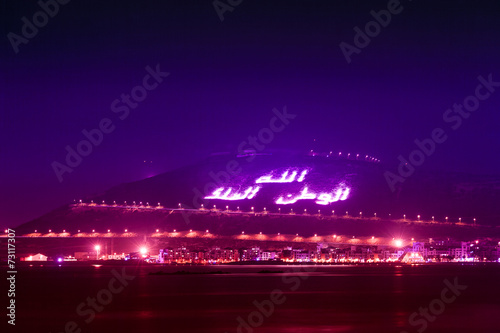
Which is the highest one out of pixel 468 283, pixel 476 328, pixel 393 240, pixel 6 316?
pixel 393 240

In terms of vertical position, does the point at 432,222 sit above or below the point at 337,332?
above

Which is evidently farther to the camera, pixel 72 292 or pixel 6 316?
pixel 72 292

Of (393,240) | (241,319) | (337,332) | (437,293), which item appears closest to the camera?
(337,332)

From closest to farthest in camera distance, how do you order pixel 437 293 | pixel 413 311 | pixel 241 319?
pixel 241 319, pixel 413 311, pixel 437 293

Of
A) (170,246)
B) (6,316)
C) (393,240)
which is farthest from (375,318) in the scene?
(170,246)

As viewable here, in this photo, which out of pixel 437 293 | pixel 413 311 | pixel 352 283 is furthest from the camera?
pixel 352 283

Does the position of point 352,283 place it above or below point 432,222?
below

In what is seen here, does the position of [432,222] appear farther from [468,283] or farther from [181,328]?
[181,328]

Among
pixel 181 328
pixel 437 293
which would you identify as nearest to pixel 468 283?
pixel 437 293

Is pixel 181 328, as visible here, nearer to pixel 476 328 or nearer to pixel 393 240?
pixel 476 328
